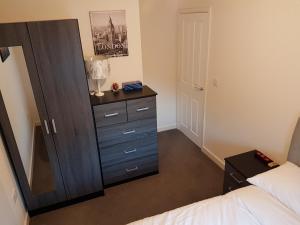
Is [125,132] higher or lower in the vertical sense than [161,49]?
lower

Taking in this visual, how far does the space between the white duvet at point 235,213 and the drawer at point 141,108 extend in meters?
1.20

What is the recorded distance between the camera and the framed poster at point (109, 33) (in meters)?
2.49

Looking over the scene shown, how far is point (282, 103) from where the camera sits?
6.57 feet

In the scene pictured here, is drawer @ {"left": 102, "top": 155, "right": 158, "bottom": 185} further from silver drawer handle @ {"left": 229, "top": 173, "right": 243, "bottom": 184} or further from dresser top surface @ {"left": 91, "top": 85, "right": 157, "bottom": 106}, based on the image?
silver drawer handle @ {"left": 229, "top": 173, "right": 243, "bottom": 184}

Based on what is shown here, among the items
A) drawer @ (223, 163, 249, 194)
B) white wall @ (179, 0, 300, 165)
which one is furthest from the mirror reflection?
white wall @ (179, 0, 300, 165)

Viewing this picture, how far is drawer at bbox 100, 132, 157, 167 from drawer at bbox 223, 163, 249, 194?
907 millimetres

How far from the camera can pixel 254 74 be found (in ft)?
7.37

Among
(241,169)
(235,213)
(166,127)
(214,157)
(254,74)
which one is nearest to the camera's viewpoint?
(235,213)

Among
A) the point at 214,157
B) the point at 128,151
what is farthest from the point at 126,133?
the point at 214,157

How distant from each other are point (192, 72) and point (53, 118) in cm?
200

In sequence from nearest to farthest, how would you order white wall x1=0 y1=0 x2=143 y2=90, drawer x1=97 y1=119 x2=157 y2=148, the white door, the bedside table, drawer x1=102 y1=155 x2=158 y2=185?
the bedside table < white wall x1=0 y1=0 x2=143 y2=90 < drawer x1=97 y1=119 x2=157 y2=148 < drawer x1=102 y1=155 x2=158 y2=185 < the white door

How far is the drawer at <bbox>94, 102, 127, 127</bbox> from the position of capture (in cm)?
236

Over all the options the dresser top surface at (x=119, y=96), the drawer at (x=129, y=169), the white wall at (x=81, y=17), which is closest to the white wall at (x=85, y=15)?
the white wall at (x=81, y=17)

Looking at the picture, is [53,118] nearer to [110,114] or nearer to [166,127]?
[110,114]
